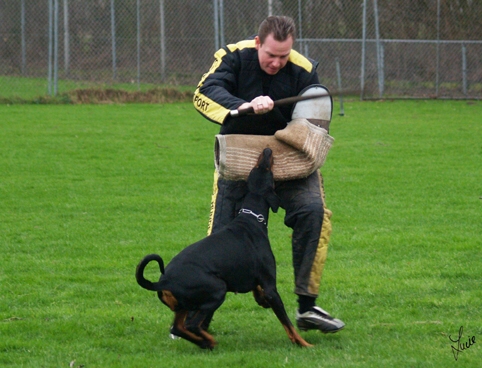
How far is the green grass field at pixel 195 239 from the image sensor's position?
3.92m

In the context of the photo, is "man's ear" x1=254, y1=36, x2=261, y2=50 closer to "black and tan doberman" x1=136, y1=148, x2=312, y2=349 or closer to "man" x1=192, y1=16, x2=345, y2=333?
"man" x1=192, y1=16, x2=345, y2=333

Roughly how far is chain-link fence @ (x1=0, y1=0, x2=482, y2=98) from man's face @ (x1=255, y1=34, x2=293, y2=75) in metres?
12.1

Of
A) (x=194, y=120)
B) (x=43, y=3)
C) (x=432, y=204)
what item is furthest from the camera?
(x=43, y=3)

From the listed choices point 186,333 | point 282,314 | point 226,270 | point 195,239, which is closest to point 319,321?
point 282,314

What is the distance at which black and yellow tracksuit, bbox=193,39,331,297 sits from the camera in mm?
4121

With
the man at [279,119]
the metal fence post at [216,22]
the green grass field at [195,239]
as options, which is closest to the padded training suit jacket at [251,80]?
the man at [279,119]

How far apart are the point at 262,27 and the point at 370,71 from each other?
1337 centimetres

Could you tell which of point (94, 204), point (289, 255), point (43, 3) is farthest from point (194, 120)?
point (289, 255)

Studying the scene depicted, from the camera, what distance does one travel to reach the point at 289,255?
232 inches

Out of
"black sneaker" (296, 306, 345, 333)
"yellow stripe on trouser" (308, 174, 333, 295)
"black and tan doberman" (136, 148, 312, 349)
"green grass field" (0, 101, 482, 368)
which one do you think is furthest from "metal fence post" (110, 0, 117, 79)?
"black sneaker" (296, 306, 345, 333)

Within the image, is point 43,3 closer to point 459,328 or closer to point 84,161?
point 84,161

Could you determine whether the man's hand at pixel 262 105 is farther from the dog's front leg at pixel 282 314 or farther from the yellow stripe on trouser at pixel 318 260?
the dog's front leg at pixel 282 314

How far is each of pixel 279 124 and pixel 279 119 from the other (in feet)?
0.16

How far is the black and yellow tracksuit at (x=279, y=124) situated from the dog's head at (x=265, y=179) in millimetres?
140
